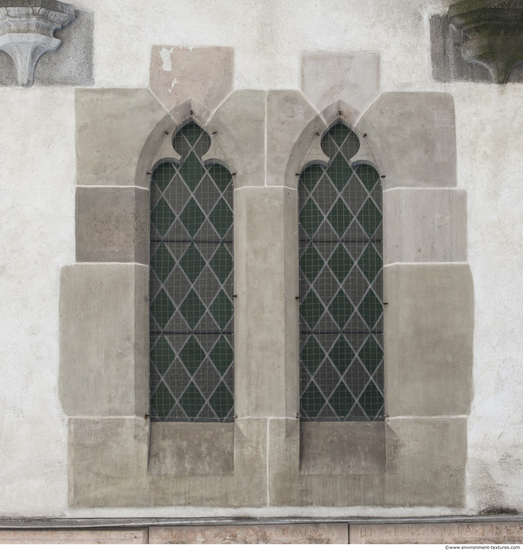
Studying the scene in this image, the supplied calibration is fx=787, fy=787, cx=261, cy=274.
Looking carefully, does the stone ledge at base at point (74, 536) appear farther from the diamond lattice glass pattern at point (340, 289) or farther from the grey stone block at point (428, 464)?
the grey stone block at point (428, 464)

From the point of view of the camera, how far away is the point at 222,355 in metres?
7.05

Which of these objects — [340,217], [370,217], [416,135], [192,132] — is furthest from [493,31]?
[192,132]

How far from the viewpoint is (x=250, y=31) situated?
701cm

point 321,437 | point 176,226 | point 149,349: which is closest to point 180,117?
point 176,226

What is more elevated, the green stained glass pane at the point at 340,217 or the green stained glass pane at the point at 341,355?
the green stained glass pane at the point at 340,217

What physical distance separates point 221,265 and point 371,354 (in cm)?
157

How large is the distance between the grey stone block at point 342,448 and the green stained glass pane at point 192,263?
1.66 m

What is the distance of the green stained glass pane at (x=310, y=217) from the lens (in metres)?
7.14

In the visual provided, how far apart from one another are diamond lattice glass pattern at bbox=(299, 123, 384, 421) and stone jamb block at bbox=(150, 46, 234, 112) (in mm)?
1113

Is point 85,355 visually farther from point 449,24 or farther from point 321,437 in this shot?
point 449,24

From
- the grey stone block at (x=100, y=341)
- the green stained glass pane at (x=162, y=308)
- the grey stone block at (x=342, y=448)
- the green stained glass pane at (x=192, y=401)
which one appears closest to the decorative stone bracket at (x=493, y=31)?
the grey stone block at (x=342, y=448)

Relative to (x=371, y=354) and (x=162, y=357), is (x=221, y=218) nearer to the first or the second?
(x=162, y=357)

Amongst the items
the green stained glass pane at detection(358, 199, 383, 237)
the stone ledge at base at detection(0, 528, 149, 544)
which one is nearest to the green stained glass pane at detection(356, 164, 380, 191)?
the green stained glass pane at detection(358, 199, 383, 237)

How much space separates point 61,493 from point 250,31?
4.37 m
